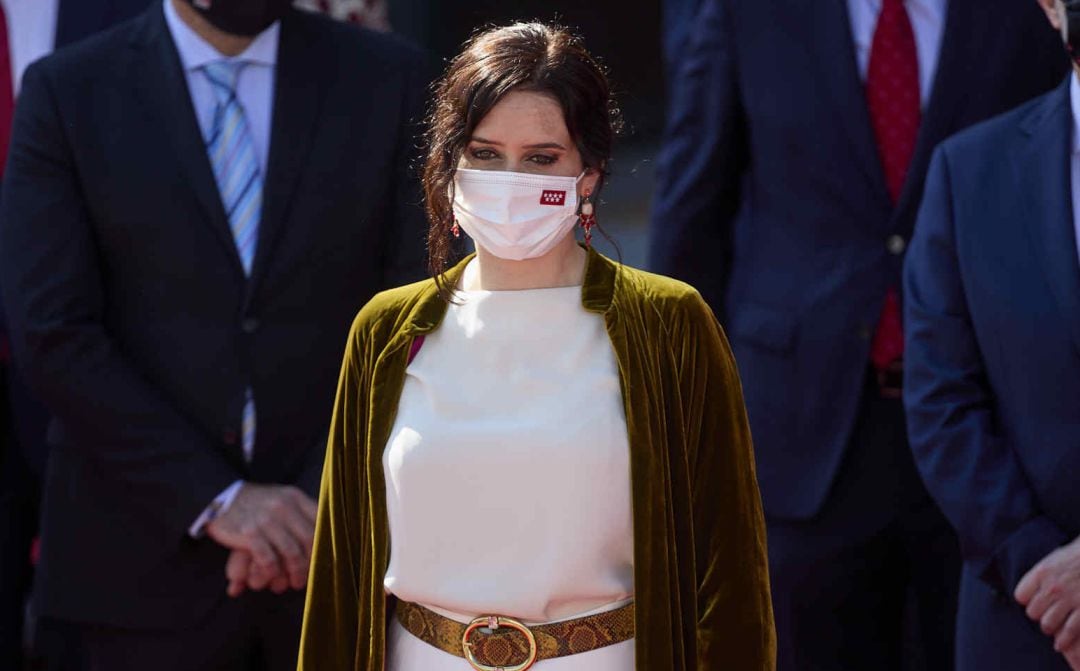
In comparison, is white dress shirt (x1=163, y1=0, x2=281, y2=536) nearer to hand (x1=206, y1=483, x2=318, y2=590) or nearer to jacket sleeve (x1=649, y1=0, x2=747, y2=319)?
hand (x1=206, y1=483, x2=318, y2=590)

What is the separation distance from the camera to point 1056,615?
3.81m

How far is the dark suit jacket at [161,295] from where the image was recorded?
4.29 m

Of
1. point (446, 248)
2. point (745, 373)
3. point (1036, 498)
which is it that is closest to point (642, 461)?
point (446, 248)

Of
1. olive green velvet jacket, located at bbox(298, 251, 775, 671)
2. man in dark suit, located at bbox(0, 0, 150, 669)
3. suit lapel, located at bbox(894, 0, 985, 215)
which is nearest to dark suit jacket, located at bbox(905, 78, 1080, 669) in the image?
suit lapel, located at bbox(894, 0, 985, 215)

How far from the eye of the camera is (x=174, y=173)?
4.34 m

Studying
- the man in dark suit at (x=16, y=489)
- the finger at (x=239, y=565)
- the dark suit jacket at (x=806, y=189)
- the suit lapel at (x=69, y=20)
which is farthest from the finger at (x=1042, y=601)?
the suit lapel at (x=69, y=20)

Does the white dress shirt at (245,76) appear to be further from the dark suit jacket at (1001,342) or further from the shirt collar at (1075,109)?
the shirt collar at (1075,109)

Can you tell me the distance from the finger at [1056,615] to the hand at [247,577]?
1.61m

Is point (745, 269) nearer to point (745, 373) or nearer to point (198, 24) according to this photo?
point (745, 373)

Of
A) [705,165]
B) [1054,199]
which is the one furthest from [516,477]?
[705,165]

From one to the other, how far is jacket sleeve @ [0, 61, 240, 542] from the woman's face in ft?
4.24

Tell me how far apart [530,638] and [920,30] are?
1990mm

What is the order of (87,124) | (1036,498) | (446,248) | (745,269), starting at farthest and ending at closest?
(745,269), (87,124), (1036,498), (446,248)

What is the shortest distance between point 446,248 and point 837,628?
157 cm
